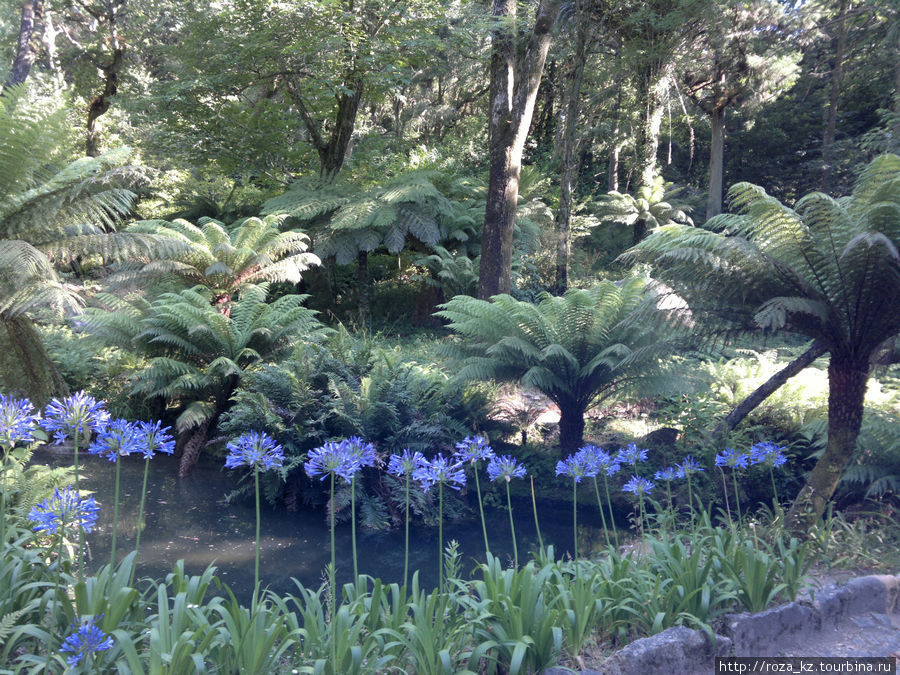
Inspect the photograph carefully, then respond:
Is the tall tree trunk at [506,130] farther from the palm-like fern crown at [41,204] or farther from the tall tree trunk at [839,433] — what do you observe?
the tall tree trunk at [839,433]

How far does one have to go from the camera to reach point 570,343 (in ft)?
18.0

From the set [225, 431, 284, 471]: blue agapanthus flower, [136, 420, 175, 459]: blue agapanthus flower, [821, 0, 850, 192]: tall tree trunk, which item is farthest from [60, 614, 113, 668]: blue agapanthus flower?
[821, 0, 850, 192]: tall tree trunk

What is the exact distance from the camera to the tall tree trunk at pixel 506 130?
7.29 m

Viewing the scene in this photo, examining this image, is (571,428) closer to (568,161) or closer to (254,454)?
(254,454)

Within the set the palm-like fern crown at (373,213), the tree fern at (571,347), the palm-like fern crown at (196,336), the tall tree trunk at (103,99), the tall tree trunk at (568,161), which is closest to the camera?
the tree fern at (571,347)

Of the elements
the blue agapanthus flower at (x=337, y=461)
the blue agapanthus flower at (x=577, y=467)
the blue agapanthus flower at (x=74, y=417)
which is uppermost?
the blue agapanthus flower at (x=74, y=417)

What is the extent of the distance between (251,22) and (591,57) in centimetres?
892

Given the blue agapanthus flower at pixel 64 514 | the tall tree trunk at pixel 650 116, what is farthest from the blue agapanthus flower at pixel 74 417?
the tall tree trunk at pixel 650 116

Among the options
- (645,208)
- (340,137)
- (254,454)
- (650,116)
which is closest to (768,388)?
(254,454)

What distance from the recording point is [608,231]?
16250 millimetres

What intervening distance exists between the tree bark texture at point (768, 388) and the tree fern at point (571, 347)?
20.6 inches

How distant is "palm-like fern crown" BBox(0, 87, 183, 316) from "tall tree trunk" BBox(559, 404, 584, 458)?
161 inches

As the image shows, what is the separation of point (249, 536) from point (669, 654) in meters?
3.43

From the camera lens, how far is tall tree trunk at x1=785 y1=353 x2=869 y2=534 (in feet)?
11.4
